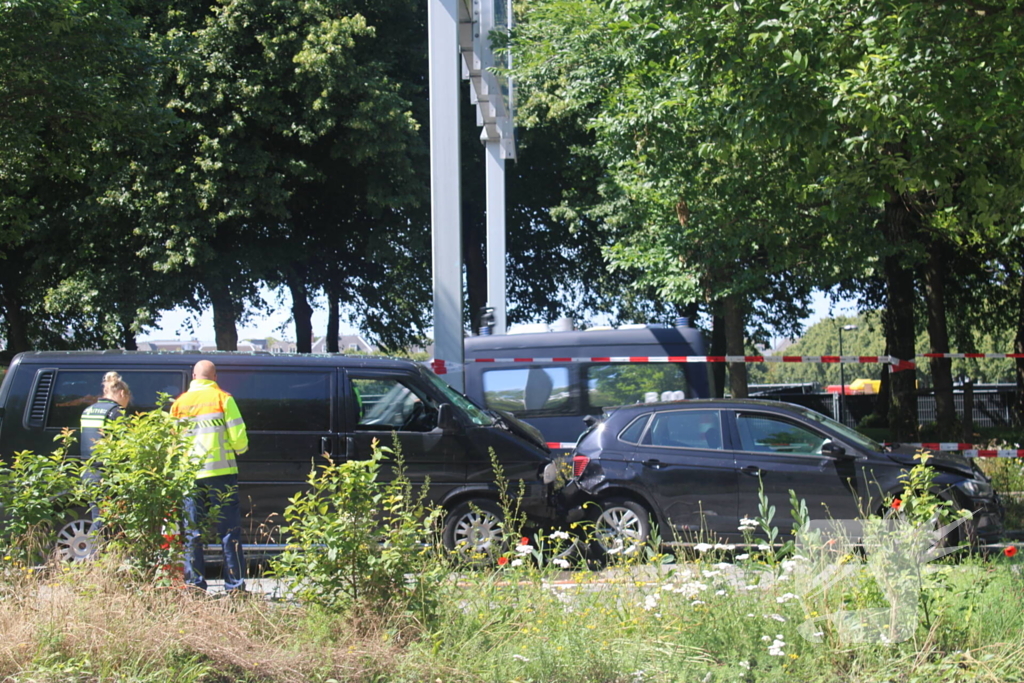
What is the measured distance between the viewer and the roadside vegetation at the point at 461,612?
428 centimetres

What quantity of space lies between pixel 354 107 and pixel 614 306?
10.8 m

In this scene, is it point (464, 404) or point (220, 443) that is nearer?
point (220, 443)

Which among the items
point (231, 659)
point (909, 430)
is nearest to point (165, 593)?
point (231, 659)

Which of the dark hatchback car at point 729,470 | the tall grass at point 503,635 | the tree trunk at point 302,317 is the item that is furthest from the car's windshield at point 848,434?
the tree trunk at point 302,317

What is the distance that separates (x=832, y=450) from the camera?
8.31 m

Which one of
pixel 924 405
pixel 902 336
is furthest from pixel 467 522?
pixel 924 405

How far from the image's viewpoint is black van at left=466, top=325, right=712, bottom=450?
1275 cm

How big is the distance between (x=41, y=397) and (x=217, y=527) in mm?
3240

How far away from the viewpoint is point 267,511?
322 inches

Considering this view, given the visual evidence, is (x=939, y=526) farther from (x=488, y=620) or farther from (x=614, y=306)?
(x=614, y=306)

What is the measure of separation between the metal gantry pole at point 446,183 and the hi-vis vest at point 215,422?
4.78 m

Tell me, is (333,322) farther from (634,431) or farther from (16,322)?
(634,431)

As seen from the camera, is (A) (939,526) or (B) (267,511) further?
(B) (267,511)

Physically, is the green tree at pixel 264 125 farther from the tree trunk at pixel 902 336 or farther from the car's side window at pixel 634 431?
the car's side window at pixel 634 431
